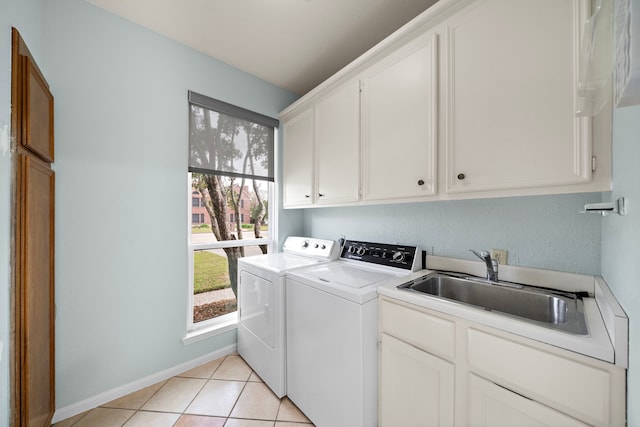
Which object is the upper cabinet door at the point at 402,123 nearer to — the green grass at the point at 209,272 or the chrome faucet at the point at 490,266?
the chrome faucet at the point at 490,266

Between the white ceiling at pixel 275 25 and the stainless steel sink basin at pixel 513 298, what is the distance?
1741 millimetres

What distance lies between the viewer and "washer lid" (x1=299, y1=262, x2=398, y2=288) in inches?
58.3

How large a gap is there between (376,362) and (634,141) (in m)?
1.32

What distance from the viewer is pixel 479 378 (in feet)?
3.27

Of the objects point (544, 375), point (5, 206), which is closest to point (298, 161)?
point (5, 206)

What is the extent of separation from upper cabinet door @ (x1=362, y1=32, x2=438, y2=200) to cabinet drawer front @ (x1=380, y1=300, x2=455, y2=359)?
2.12 ft

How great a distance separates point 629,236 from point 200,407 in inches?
89.5

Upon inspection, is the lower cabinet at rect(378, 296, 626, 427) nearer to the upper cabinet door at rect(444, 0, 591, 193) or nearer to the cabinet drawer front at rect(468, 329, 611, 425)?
the cabinet drawer front at rect(468, 329, 611, 425)

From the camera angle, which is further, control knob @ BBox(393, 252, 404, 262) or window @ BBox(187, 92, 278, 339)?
window @ BBox(187, 92, 278, 339)

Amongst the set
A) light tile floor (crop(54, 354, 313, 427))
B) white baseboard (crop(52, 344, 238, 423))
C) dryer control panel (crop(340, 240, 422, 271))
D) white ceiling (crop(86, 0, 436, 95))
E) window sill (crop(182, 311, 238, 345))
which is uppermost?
white ceiling (crop(86, 0, 436, 95))

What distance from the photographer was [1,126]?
37.8 inches

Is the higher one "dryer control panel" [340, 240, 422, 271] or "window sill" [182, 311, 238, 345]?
"dryer control panel" [340, 240, 422, 271]

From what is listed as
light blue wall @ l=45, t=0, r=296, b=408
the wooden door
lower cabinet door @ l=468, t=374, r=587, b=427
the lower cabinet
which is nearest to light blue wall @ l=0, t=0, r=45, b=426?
the wooden door

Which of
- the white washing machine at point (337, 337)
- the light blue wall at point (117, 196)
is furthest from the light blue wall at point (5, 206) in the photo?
the white washing machine at point (337, 337)
